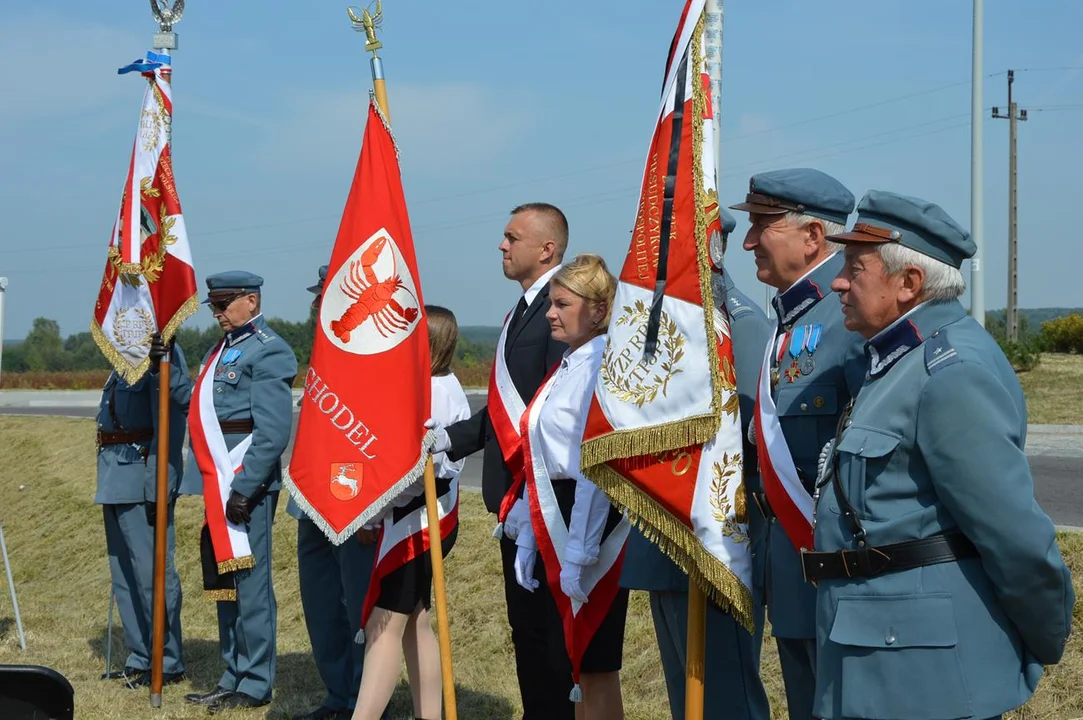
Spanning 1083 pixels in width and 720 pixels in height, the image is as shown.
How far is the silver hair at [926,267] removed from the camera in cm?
282

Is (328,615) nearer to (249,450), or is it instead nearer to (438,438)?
(249,450)

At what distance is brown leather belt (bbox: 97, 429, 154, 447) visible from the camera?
7074mm

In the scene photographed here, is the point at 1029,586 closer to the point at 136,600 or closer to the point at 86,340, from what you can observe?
the point at 136,600

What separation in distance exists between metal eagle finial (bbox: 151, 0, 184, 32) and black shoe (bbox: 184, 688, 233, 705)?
3.57 metres

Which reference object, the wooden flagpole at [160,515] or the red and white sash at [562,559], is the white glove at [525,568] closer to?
the red and white sash at [562,559]

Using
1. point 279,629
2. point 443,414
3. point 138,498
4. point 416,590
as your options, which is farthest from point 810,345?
point 279,629

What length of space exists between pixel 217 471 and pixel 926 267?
4.35m

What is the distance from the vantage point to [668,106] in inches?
139

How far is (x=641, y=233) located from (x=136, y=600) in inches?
193

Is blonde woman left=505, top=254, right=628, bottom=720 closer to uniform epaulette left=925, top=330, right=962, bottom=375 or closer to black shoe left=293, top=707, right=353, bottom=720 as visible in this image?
uniform epaulette left=925, top=330, right=962, bottom=375

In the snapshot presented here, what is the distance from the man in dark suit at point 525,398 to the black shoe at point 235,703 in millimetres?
1980

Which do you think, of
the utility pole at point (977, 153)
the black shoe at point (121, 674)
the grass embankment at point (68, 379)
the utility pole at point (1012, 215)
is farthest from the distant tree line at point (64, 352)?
the black shoe at point (121, 674)

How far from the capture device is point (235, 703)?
6.19 meters

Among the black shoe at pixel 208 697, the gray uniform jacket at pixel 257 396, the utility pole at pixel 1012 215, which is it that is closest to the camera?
the gray uniform jacket at pixel 257 396
